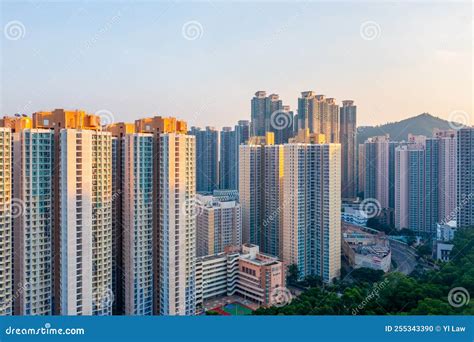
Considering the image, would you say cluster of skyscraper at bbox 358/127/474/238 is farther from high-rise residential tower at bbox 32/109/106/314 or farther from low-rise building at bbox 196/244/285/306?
high-rise residential tower at bbox 32/109/106/314

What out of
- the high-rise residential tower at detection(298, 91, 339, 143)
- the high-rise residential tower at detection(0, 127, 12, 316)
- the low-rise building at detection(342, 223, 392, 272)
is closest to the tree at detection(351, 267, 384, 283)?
the low-rise building at detection(342, 223, 392, 272)

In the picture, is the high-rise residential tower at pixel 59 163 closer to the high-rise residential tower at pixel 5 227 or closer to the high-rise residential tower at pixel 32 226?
the high-rise residential tower at pixel 32 226

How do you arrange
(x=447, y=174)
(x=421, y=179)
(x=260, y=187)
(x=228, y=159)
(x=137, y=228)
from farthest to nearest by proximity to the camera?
1. (x=421, y=179)
2. (x=228, y=159)
3. (x=447, y=174)
4. (x=260, y=187)
5. (x=137, y=228)

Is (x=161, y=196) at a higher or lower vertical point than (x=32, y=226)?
higher

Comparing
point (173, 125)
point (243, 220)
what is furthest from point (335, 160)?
point (173, 125)

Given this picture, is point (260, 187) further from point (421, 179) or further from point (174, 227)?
point (421, 179)

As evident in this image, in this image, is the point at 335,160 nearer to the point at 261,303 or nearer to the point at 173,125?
the point at 261,303

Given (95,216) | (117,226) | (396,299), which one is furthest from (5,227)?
(396,299)
